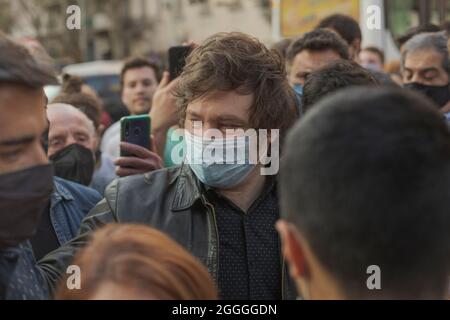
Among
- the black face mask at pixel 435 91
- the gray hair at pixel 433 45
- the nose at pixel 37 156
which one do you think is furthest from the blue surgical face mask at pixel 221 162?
the gray hair at pixel 433 45

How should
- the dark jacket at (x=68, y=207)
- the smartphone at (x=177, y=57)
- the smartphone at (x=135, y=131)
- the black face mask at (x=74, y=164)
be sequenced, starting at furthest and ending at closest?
the black face mask at (x=74, y=164)
the smartphone at (x=177, y=57)
the smartphone at (x=135, y=131)
the dark jacket at (x=68, y=207)

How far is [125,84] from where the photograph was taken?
25.8 ft

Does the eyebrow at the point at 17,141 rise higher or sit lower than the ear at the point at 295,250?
higher

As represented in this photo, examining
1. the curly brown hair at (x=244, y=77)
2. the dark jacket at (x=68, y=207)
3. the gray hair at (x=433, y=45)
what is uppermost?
the gray hair at (x=433, y=45)

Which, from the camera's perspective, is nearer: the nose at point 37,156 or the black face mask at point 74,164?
the nose at point 37,156

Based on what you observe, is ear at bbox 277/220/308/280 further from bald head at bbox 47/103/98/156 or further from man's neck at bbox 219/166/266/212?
bald head at bbox 47/103/98/156

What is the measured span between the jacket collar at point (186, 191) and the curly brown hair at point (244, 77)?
26 cm

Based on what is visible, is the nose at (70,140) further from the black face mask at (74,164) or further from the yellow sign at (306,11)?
the yellow sign at (306,11)

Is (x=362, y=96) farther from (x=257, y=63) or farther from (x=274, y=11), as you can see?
(x=274, y=11)

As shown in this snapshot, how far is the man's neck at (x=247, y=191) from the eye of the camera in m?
3.03

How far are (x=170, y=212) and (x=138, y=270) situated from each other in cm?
100

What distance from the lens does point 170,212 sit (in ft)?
9.64
